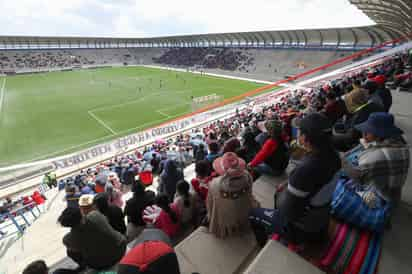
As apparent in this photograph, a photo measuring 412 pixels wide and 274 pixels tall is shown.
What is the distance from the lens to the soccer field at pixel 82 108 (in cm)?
1750

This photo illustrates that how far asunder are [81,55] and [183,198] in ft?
269

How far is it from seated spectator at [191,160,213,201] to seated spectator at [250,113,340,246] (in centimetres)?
169

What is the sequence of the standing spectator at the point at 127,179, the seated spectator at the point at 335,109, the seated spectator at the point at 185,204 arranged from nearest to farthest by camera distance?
1. the seated spectator at the point at 185,204
2. the seated spectator at the point at 335,109
3. the standing spectator at the point at 127,179

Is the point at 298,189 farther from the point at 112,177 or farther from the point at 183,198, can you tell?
the point at 112,177

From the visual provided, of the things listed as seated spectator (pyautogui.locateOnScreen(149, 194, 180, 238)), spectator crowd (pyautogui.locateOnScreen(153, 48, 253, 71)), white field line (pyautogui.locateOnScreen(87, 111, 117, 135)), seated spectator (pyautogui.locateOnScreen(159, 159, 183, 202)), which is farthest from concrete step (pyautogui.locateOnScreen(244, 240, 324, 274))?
spectator crowd (pyautogui.locateOnScreen(153, 48, 253, 71))

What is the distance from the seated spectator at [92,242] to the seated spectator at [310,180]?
2.11m

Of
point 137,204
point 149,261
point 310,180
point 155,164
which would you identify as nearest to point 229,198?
point 310,180

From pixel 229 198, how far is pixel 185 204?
41.7 inches

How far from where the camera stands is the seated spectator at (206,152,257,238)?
8.25ft

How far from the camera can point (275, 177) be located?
13.1ft

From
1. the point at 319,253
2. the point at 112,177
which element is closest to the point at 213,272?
the point at 319,253

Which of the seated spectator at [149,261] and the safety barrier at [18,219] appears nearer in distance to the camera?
the seated spectator at [149,261]

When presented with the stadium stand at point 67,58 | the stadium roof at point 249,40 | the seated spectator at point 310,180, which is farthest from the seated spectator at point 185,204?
the stadium stand at point 67,58

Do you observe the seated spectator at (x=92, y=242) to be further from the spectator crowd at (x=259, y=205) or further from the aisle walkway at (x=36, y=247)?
the aisle walkway at (x=36, y=247)
